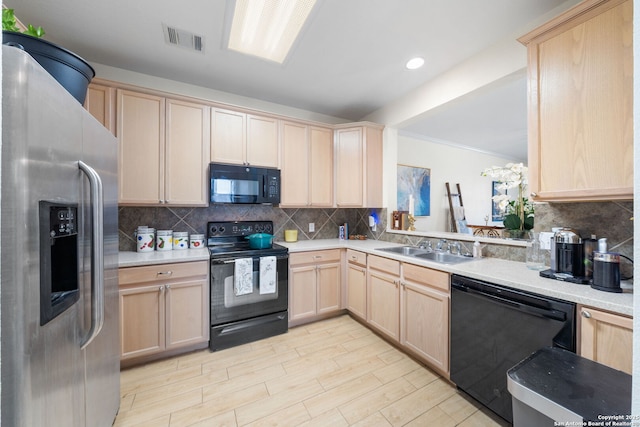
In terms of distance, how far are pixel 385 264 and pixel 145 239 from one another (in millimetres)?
2289

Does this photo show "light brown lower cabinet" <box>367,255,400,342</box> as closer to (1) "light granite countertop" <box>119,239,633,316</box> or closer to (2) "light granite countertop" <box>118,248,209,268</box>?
(1) "light granite countertop" <box>119,239,633,316</box>

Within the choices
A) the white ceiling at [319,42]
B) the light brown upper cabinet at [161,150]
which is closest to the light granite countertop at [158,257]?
the light brown upper cabinet at [161,150]

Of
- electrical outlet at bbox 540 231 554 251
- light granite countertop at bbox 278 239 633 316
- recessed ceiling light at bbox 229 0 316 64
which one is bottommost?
light granite countertop at bbox 278 239 633 316

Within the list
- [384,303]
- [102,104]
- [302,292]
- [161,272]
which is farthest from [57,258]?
[384,303]

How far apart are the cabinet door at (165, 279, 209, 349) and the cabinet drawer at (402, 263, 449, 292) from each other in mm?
1771

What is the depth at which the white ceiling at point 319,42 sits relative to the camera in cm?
164

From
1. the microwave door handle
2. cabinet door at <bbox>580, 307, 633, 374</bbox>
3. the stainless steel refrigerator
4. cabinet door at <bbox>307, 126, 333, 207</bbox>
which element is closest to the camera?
the stainless steel refrigerator

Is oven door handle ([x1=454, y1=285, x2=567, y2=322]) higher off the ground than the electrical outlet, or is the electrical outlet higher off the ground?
the electrical outlet

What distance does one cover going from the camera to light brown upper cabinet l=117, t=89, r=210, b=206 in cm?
213

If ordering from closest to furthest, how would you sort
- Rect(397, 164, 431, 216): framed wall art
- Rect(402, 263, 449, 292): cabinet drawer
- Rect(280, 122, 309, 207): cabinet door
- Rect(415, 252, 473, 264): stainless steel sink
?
Rect(402, 263, 449, 292): cabinet drawer
Rect(415, 252, 473, 264): stainless steel sink
Rect(280, 122, 309, 207): cabinet door
Rect(397, 164, 431, 216): framed wall art

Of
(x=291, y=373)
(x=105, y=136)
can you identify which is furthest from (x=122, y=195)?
(x=291, y=373)

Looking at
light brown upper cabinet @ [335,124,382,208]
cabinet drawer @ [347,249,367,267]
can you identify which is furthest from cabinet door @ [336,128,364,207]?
cabinet drawer @ [347,249,367,267]

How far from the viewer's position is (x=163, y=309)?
6.59 feet

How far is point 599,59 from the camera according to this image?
1319 mm
